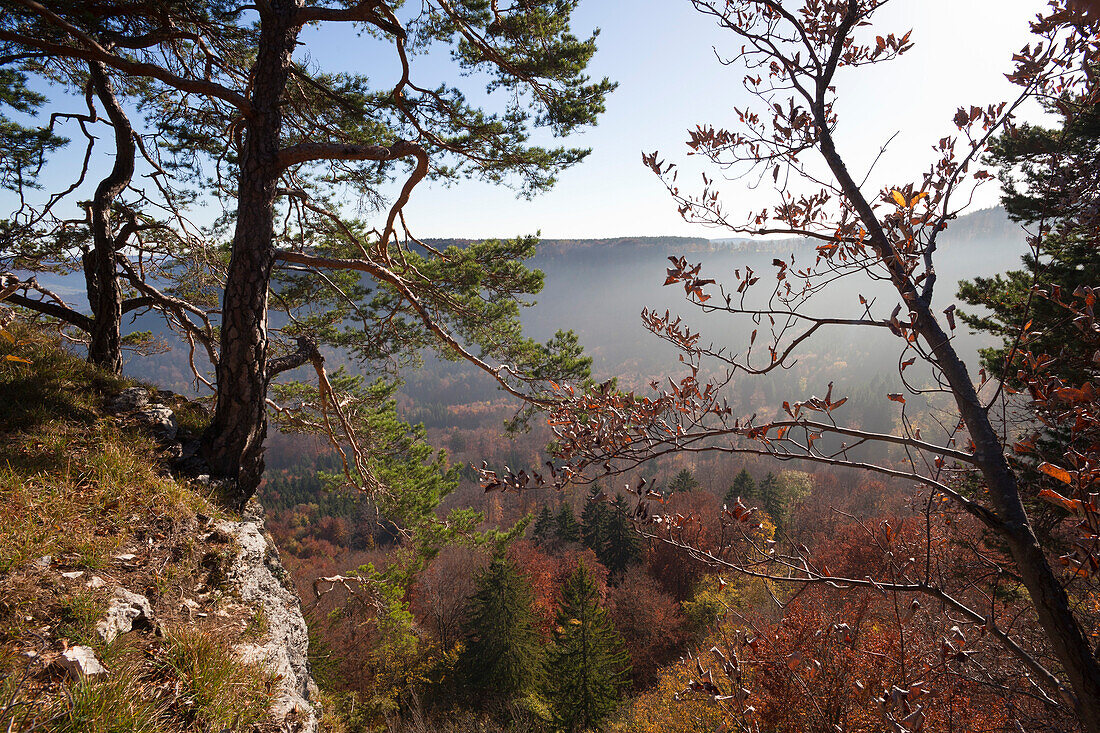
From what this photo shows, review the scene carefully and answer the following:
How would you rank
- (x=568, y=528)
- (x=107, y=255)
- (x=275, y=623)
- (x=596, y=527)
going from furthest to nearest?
(x=568, y=528) → (x=596, y=527) → (x=107, y=255) → (x=275, y=623)

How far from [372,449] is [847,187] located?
669cm

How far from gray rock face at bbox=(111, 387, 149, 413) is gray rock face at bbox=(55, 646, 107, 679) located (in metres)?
2.62

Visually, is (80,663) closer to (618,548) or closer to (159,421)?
(159,421)

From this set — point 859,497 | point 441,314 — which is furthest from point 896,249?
point 859,497

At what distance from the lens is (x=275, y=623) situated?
3.21m

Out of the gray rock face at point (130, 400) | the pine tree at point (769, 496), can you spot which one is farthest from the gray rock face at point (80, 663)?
the pine tree at point (769, 496)

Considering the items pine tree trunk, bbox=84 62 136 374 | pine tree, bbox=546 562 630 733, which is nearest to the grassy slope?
pine tree trunk, bbox=84 62 136 374

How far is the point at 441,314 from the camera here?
6.38m

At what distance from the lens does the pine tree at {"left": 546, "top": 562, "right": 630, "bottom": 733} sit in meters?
14.7

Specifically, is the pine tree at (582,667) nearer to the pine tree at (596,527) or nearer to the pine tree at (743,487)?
the pine tree at (596,527)

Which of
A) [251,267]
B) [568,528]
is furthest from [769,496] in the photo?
[251,267]

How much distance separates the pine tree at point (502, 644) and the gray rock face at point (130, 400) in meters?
13.9

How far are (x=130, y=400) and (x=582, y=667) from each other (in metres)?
14.7

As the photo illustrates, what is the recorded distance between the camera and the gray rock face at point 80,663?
1.93 meters
